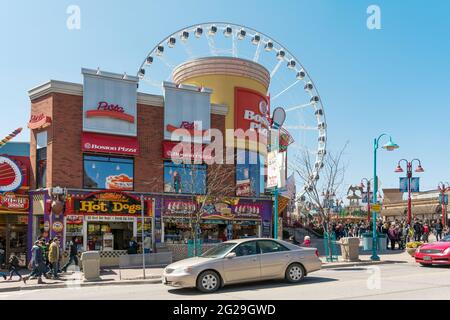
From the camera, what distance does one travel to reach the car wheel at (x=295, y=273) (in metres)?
14.4

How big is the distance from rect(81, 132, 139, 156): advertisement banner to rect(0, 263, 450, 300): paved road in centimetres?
977

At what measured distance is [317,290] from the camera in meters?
12.8

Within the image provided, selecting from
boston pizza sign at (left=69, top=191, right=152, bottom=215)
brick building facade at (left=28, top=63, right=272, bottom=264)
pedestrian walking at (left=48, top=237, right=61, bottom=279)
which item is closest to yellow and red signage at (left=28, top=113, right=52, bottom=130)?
brick building facade at (left=28, top=63, right=272, bottom=264)

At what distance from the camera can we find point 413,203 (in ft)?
199

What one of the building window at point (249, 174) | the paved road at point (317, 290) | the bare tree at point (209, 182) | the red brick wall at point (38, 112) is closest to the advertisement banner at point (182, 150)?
the bare tree at point (209, 182)

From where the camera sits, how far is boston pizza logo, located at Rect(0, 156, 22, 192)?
76.2ft

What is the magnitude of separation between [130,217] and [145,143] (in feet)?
12.5

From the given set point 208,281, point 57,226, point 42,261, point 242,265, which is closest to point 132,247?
point 57,226

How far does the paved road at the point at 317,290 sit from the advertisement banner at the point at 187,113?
11.9 metres

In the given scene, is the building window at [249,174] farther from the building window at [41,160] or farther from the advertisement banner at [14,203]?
the advertisement banner at [14,203]

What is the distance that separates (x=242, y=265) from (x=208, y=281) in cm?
109
